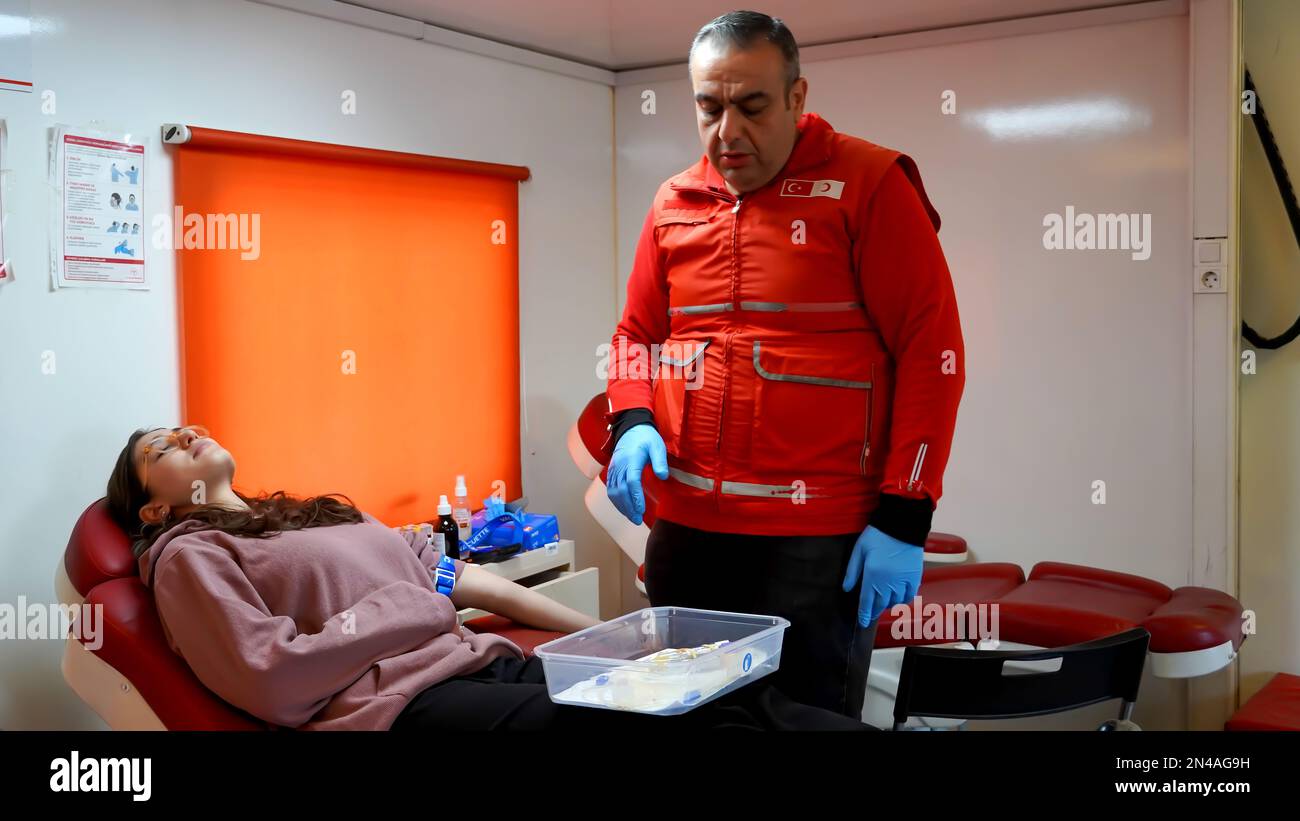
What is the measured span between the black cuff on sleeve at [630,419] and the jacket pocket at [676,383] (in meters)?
0.02

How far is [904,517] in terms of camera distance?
1615 mm

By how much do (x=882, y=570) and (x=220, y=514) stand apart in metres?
1.40

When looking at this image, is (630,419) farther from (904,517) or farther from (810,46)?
(810,46)

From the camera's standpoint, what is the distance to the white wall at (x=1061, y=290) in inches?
122

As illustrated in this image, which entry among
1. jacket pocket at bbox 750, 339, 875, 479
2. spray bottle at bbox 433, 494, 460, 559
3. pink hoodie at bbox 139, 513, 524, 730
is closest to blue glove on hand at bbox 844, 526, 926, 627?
jacket pocket at bbox 750, 339, 875, 479

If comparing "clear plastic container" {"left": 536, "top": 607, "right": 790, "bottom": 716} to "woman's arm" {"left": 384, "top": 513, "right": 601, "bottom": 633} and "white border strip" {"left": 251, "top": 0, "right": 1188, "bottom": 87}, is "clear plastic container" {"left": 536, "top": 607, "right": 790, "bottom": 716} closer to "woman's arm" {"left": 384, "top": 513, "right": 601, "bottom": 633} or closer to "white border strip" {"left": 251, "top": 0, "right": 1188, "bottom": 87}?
"woman's arm" {"left": 384, "top": 513, "right": 601, "bottom": 633}

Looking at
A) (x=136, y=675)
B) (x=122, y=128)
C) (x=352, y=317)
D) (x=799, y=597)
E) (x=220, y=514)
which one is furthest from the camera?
(x=352, y=317)

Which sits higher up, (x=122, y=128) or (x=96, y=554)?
(x=122, y=128)

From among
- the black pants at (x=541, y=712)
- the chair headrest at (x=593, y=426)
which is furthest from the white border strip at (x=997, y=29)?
the black pants at (x=541, y=712)

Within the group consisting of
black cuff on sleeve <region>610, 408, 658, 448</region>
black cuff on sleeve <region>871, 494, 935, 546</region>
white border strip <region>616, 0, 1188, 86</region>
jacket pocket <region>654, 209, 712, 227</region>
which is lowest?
black cuff on sleeve <region>871, 494, 935, 546</region>

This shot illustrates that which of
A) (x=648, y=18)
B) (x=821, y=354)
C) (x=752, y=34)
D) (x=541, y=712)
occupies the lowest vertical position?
(x=541, y=712)

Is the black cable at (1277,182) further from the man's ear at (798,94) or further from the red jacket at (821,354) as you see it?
the man's ear at (798,94)

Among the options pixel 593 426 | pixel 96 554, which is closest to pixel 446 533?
pixel 593 426

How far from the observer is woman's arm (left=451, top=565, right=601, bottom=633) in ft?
8.57
